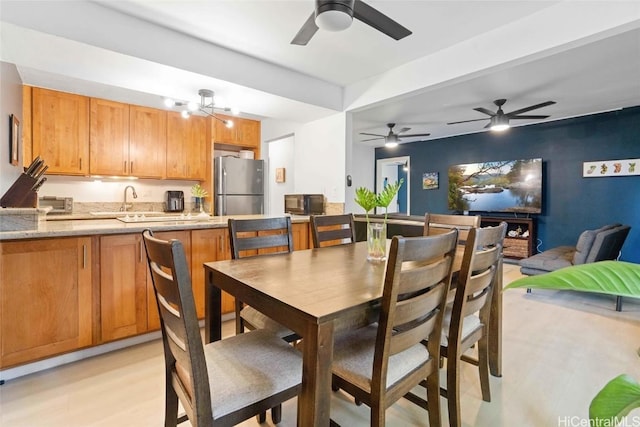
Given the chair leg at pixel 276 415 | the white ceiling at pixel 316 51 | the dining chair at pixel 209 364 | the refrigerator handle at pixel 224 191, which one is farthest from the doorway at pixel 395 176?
the dining chair at pixel 209 364

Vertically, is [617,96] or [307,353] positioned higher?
[617,96]

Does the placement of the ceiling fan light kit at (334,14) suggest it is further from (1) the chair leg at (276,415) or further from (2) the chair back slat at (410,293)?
(1) the chair leg at (276,415)

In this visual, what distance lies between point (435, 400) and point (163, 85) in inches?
130

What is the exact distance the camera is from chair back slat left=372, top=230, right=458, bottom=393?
3.44 ft

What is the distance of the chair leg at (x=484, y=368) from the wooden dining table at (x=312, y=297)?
28 centimetres

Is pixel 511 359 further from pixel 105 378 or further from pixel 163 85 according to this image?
pixel 163 85

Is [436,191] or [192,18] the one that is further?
[436,191]

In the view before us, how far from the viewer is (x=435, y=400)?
4.42ft

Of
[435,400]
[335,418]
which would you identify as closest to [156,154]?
[335,418]

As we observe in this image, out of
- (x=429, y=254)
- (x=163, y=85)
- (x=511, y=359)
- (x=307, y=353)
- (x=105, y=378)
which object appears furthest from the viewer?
(x=163, y=85)

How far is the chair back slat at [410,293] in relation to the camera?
1048 millimetres

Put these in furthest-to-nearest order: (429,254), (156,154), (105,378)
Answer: (156,154)
(105,378)
(429,254)

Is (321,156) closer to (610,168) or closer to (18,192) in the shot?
(18,192)

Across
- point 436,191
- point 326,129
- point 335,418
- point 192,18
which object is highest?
point 192,18
